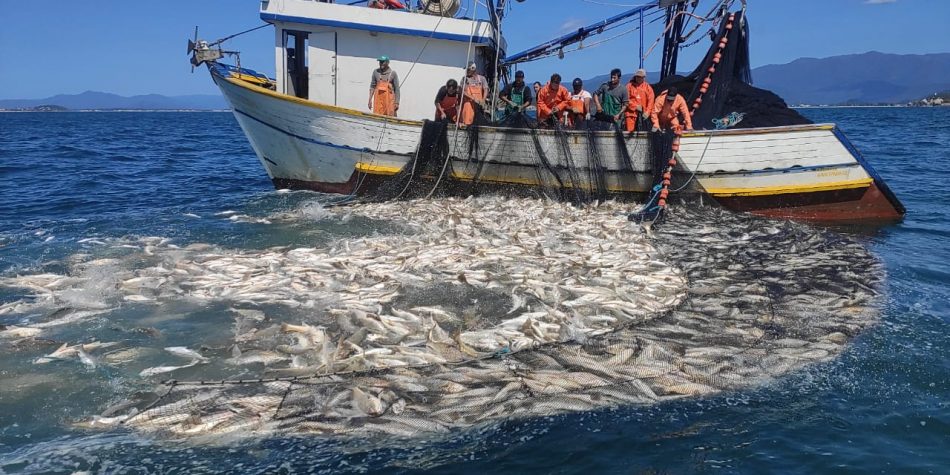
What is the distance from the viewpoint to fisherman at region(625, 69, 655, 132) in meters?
12.6

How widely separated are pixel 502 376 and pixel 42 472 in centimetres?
325

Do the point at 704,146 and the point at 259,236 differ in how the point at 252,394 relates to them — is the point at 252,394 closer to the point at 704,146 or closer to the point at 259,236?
the point at 259,236

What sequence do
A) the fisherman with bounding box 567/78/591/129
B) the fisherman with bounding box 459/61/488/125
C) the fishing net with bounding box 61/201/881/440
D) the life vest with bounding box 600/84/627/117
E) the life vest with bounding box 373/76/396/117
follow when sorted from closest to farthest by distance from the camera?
1. the fishing net with bounding box 61/201/881/440
2. the fisherman with bounding box 459/61/488/125
3. the life vest with bounding box 373/76/396/117
4. the life vest with bounding box 600/84/627/117
5. the fisherman with bounding box 567/78/591/129

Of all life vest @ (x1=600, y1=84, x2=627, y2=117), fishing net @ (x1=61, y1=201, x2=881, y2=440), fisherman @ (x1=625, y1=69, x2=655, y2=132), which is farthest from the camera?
life vest @ (x1=600, y1=84, x2=627, y2=117)

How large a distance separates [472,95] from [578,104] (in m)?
2.24

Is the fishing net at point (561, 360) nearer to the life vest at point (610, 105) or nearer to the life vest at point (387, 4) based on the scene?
the life vest at point (610, 105)

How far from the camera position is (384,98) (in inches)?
521

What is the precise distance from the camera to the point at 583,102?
13.6 m

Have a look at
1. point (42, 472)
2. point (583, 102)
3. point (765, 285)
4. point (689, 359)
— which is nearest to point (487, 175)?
point (583, 102)

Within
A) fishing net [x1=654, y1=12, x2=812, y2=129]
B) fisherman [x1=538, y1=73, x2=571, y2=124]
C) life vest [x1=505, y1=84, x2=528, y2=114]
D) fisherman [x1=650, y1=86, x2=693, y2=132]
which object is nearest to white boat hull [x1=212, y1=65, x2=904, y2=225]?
fisherman [x1=650, y1=86, x2=693, y2=132]

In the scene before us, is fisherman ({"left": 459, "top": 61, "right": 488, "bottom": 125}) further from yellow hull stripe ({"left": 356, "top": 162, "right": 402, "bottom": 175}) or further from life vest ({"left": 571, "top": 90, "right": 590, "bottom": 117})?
life vest ({"left": 571, "top": 90, "right": 590, "bottom": 117})

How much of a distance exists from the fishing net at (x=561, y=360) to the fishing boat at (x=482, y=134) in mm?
3808

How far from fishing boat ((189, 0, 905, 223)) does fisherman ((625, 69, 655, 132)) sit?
66 centimetres

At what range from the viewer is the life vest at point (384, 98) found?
1312 centimetres
